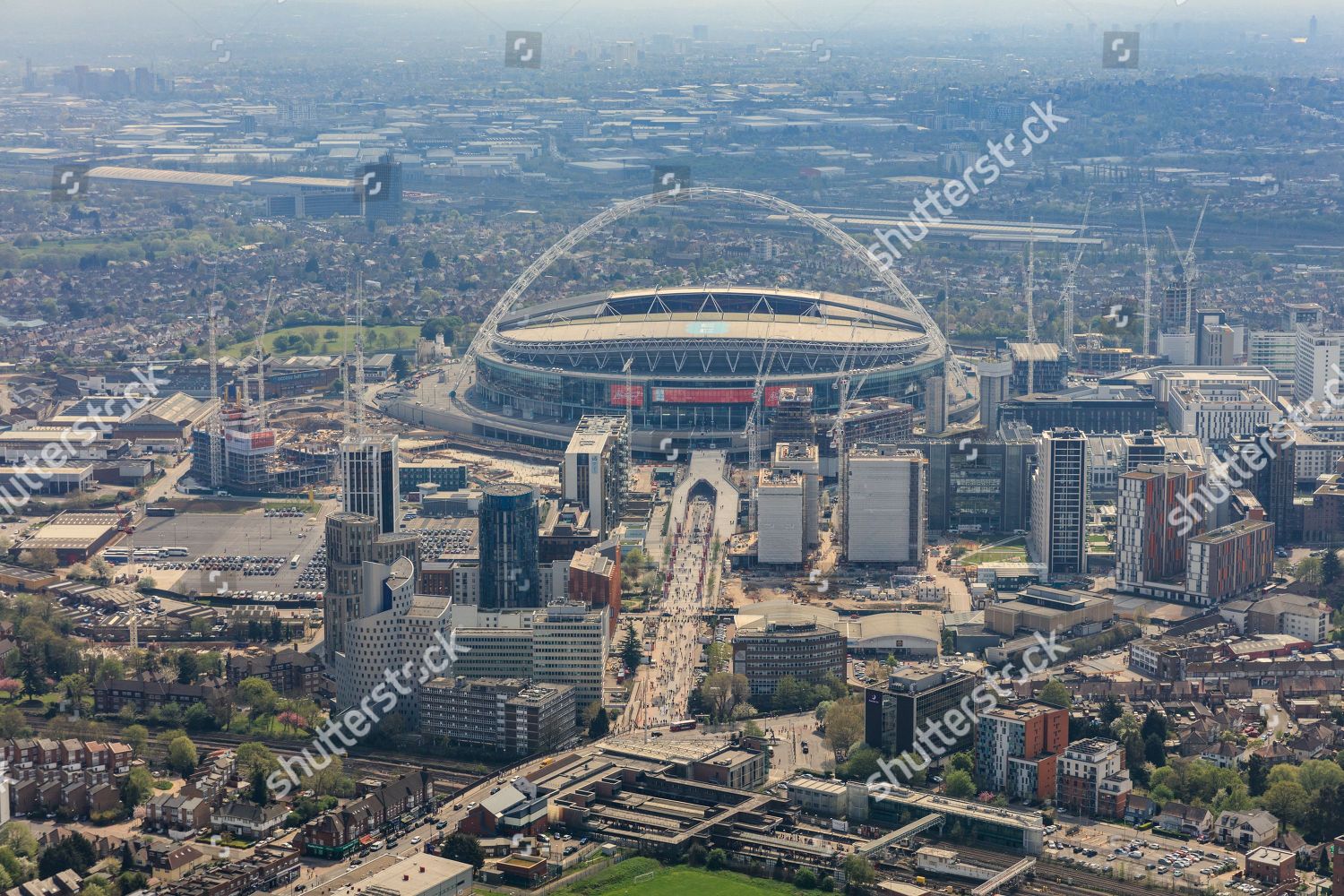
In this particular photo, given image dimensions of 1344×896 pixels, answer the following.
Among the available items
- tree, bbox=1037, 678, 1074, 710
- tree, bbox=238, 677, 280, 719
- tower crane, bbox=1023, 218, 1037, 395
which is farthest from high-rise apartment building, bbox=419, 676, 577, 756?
tower crane, bbox=1023, 218, 1037, 395

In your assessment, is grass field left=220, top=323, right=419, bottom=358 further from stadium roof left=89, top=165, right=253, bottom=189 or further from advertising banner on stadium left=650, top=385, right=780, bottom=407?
stadium roof left=89, top=165, right=253, bottom=189

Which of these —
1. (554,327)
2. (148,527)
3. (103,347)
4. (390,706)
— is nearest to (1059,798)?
(390,706)

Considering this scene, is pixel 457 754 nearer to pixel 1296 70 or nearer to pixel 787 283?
pixel 787 283

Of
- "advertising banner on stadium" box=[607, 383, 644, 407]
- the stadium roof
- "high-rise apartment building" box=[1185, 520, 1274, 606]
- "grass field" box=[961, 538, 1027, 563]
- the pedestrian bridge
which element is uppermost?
the stadium roof

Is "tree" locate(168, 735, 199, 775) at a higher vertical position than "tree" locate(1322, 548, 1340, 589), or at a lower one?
lower

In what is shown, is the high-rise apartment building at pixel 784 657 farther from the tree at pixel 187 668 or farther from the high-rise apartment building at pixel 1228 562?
the tree at pixel 187 668

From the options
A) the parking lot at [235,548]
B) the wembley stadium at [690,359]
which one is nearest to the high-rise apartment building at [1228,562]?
the wembley stadium at [690,359]

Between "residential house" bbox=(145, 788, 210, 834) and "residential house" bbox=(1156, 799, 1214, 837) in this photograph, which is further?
"residential house" bbox=(1156, 799, 1214, 837)

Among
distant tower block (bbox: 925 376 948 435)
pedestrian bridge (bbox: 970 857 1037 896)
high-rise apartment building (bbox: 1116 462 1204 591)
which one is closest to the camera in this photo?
pedestrian bridge (bbox: 970 857 1037 896)
